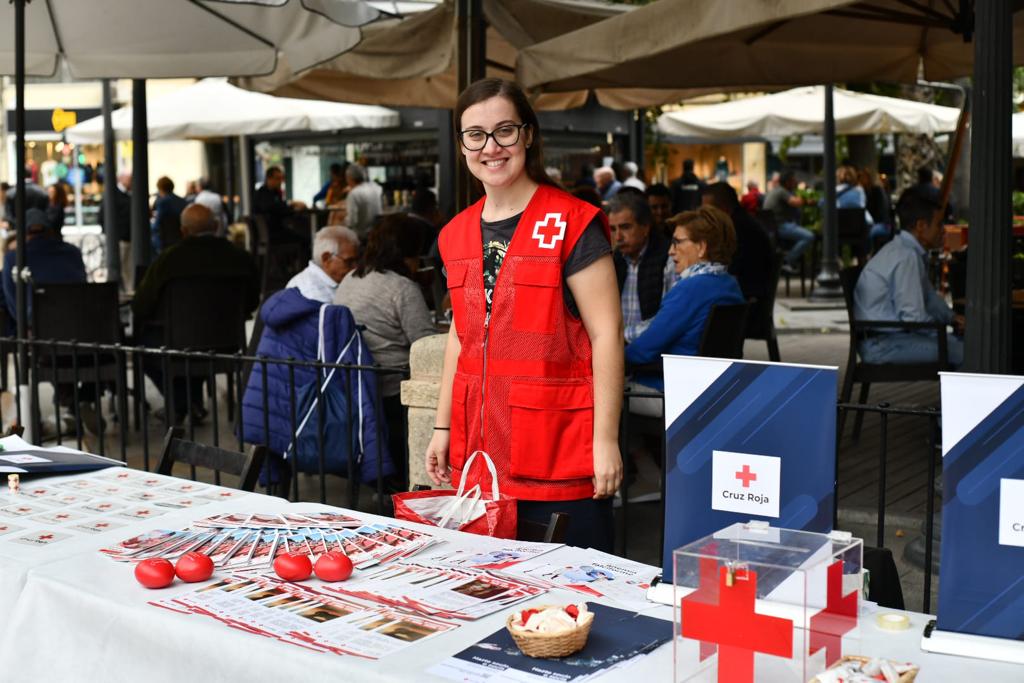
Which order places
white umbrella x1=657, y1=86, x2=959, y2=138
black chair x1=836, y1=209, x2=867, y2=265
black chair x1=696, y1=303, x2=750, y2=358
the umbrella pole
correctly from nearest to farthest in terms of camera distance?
black chair x1=696, y1=303, x2=750, y2=358 < the umbrella pole < white umbrella x1=657, y1=86, x2=959, y2=138 < black chair x1=836, y1=209, x2=867, y2=265

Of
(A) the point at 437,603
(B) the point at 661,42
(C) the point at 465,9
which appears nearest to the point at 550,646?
(A) the point at 437,603

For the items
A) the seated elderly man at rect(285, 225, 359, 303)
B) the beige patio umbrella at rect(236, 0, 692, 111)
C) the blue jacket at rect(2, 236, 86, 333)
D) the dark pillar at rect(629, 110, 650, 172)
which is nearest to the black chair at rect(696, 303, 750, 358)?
the beige patio umbrella at rect(236, 0, 692, 111)

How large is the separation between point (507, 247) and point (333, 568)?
112cm

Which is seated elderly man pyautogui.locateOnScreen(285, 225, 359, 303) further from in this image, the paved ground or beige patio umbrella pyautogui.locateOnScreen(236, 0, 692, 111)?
beige patio umbrella pyautogui.locateOnScreen(236, 0, 692, 111)

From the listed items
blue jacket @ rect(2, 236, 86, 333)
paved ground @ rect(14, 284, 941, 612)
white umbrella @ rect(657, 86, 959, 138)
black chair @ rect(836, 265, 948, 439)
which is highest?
white umbrella @ rect(657, 86, 959, 138)

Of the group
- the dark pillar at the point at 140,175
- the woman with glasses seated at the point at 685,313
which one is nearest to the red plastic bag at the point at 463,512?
the woman with glasses seated at the point at 685,313

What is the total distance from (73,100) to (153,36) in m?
29.4

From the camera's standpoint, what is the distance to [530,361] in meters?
3.52

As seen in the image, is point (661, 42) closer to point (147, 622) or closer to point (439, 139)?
point (147, 622)

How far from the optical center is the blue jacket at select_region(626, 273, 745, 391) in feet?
21.0

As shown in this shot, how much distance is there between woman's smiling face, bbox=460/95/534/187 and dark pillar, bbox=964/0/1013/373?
2420mm

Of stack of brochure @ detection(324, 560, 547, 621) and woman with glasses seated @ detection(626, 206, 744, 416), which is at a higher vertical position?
woman with glasses seated @ detection(626, 206, 744, 416)

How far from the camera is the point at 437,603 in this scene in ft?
8.80

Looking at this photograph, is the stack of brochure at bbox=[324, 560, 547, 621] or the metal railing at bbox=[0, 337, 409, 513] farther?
the metal railing at bbox=[0, 337, 409, 513]
